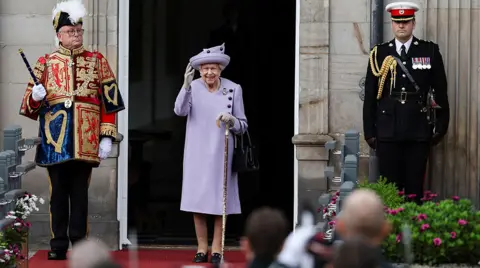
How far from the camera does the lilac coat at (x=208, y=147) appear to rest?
1142cm

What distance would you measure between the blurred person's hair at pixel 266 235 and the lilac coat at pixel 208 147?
5034mm

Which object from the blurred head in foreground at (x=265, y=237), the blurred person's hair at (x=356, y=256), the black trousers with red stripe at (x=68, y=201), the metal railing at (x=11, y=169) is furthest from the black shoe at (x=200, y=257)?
the blurred person's hair at (x=356, y=256)

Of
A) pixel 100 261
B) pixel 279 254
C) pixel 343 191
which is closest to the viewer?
pixel 100 261

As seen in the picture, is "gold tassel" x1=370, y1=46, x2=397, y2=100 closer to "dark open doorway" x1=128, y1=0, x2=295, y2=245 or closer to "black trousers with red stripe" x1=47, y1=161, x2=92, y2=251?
"black trousers with red stripe" x1=47, y1=161, x2=92, y2=251

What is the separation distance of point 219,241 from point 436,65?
2.22 m

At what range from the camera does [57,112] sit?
11.2 metres

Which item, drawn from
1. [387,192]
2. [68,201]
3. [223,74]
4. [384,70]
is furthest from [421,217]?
[223,74]

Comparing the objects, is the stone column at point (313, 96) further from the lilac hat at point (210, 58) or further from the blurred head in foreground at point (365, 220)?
the blurred head in foreground at point (365, 220)

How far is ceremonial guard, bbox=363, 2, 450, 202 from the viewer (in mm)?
11562

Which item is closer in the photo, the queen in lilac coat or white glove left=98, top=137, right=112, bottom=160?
white glove left=98, top=137, right=112, bottom=160

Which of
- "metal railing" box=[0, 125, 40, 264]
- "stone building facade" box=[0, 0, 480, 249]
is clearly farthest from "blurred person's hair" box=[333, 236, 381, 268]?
"stone building facade" box=[0, 0, 480, 249]

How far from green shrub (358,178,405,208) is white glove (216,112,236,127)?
1.10 meters

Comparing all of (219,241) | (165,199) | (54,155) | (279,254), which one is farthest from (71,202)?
(279,254)

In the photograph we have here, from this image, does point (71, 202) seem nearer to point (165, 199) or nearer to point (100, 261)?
point (165, 199)
